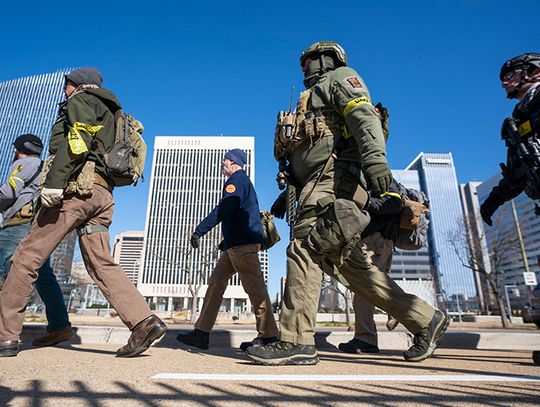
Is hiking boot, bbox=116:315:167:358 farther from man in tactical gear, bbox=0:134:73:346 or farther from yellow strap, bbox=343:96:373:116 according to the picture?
yellow strap, bbox=343:96:373:116

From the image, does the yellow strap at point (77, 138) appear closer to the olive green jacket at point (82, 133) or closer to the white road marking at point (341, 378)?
the olive green jacket at point (82, 133)

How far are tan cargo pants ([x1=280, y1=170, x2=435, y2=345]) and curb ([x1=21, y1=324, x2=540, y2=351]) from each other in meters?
1.75

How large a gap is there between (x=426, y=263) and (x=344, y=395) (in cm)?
12768

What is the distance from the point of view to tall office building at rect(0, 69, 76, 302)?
73594 mm

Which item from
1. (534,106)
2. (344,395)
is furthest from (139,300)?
(534,106)

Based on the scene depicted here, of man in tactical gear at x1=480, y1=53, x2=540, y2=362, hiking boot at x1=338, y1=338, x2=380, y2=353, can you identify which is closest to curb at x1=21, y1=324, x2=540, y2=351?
hiking boot at x1=338, y1=338, x2=380, y2=353

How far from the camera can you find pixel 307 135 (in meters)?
2.52

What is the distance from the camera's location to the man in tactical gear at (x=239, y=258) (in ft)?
10.5

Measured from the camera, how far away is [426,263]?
4552 inches

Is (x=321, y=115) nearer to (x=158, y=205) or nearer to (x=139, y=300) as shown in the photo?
(x=139, y=300)

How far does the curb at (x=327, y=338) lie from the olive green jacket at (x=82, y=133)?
7.32 feet

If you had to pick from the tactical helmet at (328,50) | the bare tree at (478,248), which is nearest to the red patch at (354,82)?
the tactical helmet at (328,50)

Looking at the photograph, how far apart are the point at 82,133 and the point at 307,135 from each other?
1.73 metres

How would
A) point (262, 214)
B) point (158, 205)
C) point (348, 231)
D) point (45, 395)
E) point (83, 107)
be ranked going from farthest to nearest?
point (158, 205) < point (262, 214) < point (83, 107) < point (348, 231) < point (45, 395)
